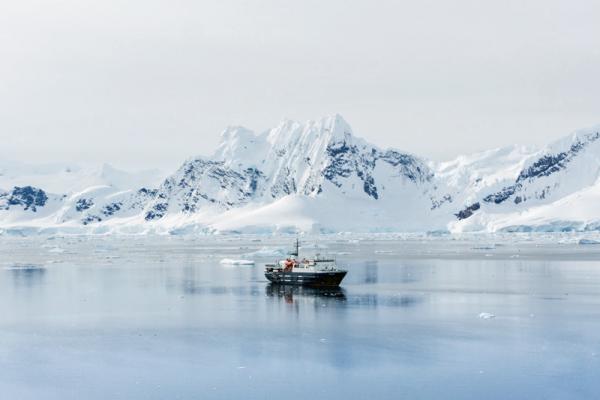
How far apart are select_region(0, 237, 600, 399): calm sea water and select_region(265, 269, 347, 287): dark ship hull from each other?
1.15 meters

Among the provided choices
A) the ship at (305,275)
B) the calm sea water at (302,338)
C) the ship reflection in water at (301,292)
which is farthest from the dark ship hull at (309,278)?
the calm sea water at (302,338)

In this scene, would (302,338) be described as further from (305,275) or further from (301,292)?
(305,275)

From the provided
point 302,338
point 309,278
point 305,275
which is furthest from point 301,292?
point 302,338

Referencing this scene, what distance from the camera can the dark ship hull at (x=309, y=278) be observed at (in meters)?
57.7

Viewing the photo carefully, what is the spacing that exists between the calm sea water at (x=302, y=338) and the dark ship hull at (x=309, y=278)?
115 cm

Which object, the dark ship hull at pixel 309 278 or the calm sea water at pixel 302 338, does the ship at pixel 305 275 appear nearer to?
the dark ship hull at pixel 309 278

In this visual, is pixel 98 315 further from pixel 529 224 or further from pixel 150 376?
pixel 529 224

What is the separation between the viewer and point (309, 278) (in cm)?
5847

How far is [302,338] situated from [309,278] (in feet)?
74.7

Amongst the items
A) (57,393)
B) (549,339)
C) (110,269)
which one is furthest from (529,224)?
(57,393)

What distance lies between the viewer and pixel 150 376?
2839 cm

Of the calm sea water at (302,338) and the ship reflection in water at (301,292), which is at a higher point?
the ship reflection in water at (301,292)

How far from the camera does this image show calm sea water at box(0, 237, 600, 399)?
2678cm

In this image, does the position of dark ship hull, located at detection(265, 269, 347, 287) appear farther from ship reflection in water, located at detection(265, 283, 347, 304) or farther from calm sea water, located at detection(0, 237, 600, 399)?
calm sea water, located at detection(0, 237, 600, 399)
